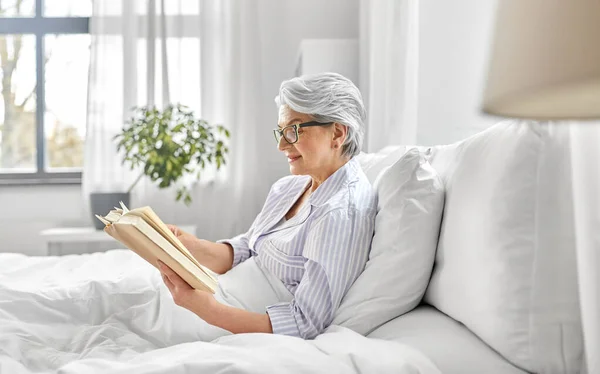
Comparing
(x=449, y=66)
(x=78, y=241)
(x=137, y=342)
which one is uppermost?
(x=449, y=66)

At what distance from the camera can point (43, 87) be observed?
14.8 feet

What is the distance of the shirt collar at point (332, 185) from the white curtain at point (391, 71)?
1.19m

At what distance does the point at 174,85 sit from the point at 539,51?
397cm

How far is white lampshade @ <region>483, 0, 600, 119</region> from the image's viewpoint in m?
0.42

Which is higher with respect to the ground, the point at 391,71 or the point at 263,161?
the point at 391,71

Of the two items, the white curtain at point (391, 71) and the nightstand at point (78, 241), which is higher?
the white curtain at point (391, 71)

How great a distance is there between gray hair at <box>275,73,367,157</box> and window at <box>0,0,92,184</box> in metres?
3.23

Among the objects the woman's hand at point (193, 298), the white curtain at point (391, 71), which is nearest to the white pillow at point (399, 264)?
the woman's hand at point (193, 298)

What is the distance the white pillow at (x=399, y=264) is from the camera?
126cm

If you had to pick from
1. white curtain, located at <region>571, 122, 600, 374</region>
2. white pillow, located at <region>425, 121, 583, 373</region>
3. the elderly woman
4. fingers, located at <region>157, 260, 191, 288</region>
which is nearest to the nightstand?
the elderly woman

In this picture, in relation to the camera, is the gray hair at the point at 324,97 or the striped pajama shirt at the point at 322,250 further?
the gray hair at the point at 324,97

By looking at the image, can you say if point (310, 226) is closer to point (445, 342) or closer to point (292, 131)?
point (292, 131)

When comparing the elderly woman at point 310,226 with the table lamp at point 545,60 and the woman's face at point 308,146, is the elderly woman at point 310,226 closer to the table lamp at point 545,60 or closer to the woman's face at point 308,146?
the woman's face at point 308,146

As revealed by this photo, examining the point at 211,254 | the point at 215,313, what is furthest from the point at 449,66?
the point at 215,313
